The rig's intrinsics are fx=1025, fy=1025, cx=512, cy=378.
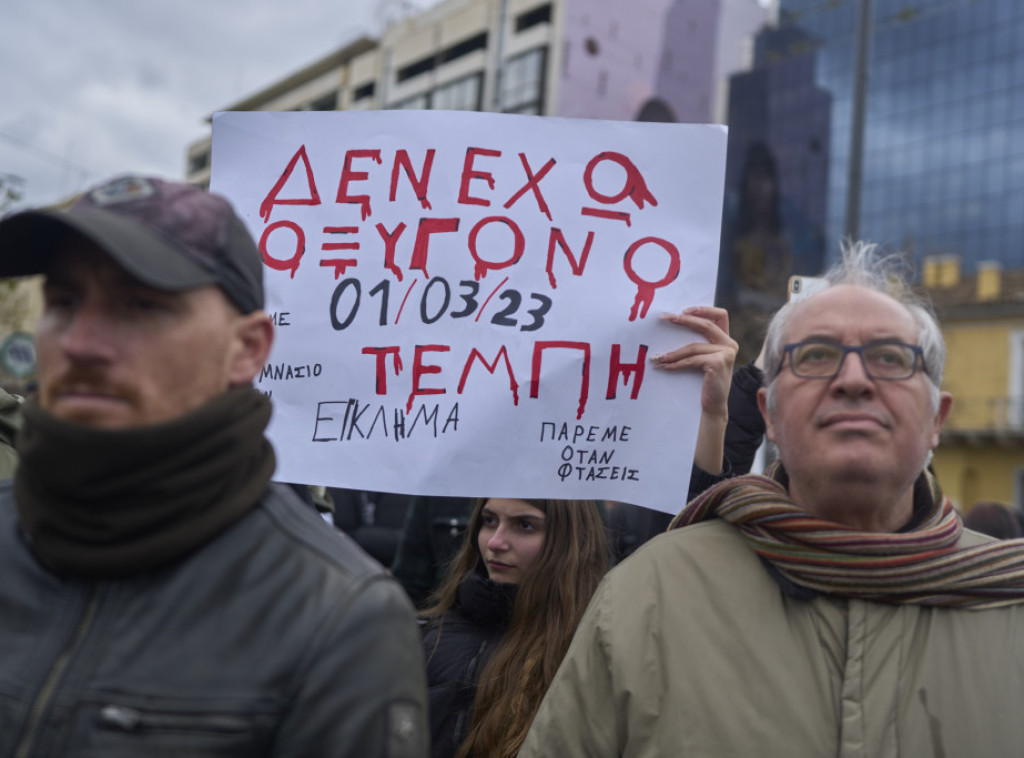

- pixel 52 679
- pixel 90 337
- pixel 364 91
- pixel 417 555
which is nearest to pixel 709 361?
pixel 90 337

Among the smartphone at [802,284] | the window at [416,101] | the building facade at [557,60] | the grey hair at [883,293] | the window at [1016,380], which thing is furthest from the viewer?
the window at [416,101]

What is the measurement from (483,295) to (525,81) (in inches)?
1433

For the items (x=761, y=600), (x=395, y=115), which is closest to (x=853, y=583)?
(x=761, y=600)

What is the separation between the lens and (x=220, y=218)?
1.48 metres

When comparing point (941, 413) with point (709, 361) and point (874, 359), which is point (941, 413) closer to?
point (874, 359)

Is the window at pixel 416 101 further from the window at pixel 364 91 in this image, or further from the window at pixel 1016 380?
the window at pixel 1016 380

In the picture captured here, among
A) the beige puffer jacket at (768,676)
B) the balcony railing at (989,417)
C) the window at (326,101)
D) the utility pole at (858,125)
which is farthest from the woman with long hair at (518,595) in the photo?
the window at (326,101)

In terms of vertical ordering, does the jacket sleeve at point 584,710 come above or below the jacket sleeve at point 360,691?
below

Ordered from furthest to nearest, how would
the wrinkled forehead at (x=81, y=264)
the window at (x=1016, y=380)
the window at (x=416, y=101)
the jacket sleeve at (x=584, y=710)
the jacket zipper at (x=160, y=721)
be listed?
the window at (x=416, y=101)
the window at (x=1016, y=380)
the jacket sleeve at (x=584, y=710)
the wrinkled forehead at (x=81, y=264)
the jacket zipper at (x=160, y=721)

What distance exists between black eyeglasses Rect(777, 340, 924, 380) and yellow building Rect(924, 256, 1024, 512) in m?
30.4

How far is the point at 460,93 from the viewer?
3897 centimetres

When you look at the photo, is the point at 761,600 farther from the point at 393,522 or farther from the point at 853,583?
the point at 393,522

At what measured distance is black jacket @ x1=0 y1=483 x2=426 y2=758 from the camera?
4.30 ft

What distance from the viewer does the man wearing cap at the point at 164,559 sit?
1.32 metres
